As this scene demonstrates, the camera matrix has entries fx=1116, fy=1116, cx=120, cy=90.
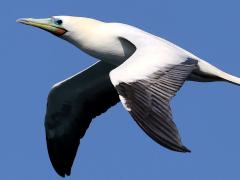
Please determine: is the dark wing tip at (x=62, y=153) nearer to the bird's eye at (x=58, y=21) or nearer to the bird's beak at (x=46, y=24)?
the bird's beak at (x=46, y=24)

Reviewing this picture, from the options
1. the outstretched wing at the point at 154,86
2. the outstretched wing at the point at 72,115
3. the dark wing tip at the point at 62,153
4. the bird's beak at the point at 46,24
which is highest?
the outstretched wing at the point at 154,86

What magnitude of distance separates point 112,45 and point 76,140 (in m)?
3.08

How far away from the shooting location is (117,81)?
16625 millimetres

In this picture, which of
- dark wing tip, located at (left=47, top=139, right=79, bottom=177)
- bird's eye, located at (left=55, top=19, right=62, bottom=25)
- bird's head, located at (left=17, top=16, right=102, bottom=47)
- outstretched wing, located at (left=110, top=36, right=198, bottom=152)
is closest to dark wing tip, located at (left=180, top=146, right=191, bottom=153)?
outstretched wing, located at (left=110, top=36, right=198, bottom=152)

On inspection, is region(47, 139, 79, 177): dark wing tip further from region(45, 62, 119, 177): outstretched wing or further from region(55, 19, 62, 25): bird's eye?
region(55, 19, 62, 25): bird's eye

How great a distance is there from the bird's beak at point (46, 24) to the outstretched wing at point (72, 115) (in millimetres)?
1785

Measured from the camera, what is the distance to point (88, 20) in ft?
63.5

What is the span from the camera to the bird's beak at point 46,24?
19328 millimetres

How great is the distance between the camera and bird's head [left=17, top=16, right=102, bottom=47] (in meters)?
19.2

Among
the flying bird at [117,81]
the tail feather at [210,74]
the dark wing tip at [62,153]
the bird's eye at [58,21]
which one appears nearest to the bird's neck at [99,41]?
the flying bird at [117,81]

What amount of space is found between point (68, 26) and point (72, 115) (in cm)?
253

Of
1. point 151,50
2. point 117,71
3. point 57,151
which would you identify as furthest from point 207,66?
point 57,151

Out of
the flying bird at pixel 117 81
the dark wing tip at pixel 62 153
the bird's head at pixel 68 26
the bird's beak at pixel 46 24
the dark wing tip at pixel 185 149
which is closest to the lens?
the dark wing tip at pixel 185 149

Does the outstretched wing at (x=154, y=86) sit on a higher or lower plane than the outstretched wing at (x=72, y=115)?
higher
